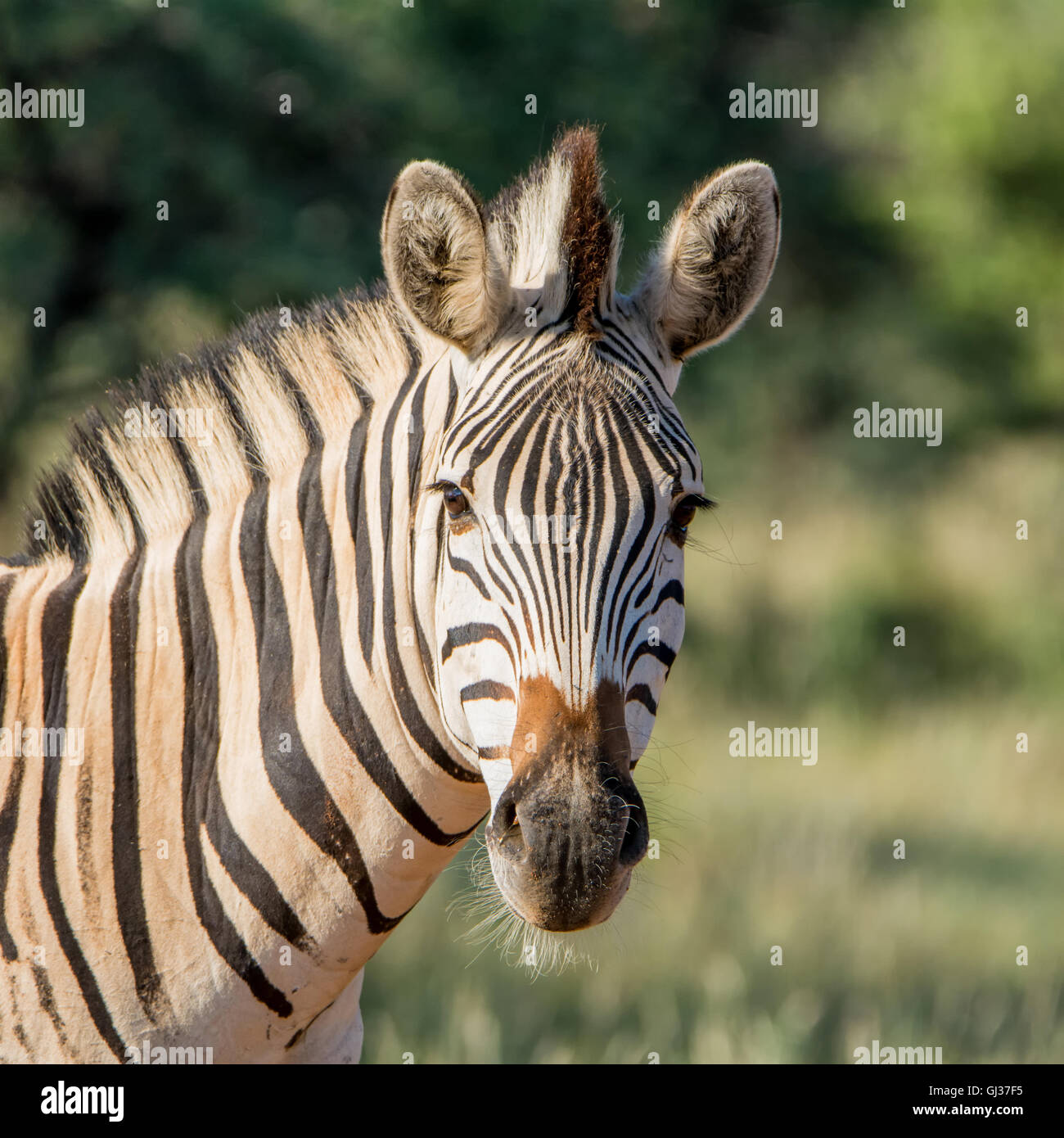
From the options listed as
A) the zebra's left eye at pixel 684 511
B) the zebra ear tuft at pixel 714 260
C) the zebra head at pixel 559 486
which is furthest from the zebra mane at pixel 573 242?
the zebra's left eye at pixel 684 511

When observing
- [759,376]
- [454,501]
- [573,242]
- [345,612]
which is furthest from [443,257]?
[759,376]

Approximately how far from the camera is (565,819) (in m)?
2.49

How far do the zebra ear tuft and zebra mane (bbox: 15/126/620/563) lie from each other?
0.37m

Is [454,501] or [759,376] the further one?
[759,376]

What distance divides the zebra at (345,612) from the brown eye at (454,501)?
0.01 m

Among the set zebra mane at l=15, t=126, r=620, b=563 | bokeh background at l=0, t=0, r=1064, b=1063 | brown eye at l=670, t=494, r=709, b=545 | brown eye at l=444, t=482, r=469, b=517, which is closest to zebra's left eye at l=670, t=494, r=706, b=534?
brown eye at l=670, t=494, r=709, b=545

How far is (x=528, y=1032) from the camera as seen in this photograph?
6.92 m

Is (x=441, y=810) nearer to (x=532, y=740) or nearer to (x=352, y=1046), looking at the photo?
(x=532, y=740)

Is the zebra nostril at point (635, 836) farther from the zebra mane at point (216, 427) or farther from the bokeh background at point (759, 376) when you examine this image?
the zebra mane at point (216, 427)

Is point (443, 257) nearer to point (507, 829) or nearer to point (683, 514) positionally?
point (683, 514)

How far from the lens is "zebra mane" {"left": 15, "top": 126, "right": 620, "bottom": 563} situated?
10.9 ft

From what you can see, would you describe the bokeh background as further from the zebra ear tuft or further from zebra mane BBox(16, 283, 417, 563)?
zebra mane BBox(16, 283, 417, 563)

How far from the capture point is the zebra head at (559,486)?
8.36 ft

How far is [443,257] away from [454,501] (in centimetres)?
70
